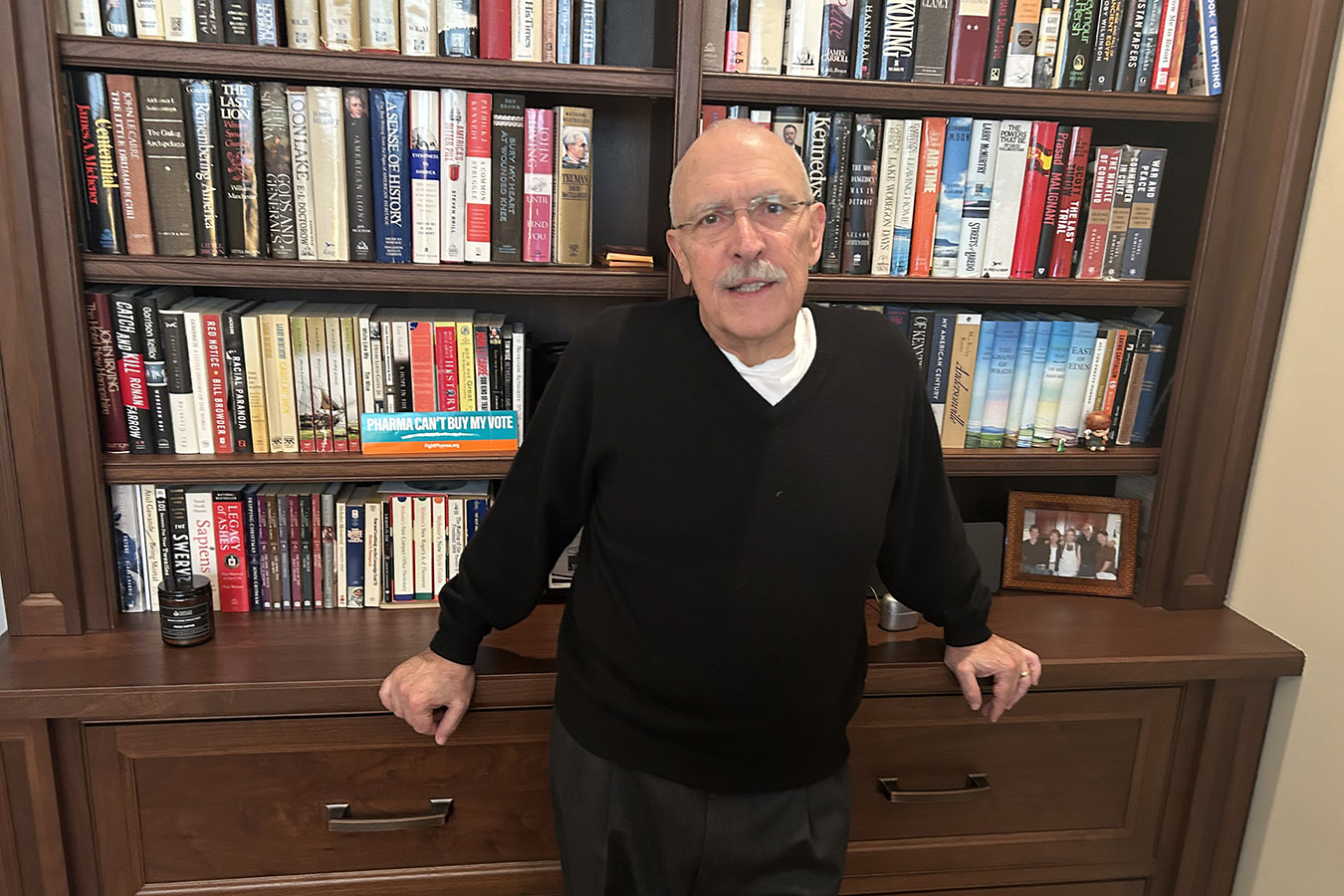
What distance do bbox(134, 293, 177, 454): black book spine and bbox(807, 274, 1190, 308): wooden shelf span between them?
1.04 metres

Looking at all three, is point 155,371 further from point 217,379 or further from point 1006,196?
point 1006,196

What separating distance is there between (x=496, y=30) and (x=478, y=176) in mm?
218

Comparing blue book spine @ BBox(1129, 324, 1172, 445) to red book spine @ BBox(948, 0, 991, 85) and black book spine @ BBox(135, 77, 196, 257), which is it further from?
black book spine @ BBox(135, 77, 196, 257)

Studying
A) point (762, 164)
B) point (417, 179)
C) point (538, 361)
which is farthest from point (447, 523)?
point (762, 164)

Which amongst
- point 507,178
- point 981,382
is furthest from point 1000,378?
point 507,178

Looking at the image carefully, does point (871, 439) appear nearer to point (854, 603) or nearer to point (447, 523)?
point (854, 603)

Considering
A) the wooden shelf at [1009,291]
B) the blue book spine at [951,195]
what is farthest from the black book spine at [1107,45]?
the wooden shelf at [1009,291]

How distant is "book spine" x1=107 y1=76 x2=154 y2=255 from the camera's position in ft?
4.64

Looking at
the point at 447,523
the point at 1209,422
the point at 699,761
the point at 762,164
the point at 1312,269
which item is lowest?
the point at 699,761

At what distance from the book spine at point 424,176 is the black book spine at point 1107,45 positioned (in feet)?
3.49

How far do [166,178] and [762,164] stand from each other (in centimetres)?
90

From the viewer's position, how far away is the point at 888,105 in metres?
1.58

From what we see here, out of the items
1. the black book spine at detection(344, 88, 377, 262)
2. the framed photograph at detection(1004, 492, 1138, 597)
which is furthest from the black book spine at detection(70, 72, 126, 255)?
the framed photograph at detection(1004, 492, 1138, 597)

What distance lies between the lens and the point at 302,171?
150 centimetres
